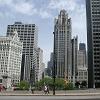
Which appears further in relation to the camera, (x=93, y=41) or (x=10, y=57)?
(x=10, y=57)

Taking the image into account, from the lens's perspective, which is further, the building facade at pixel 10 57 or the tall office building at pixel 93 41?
the building facade at pixel 10 57

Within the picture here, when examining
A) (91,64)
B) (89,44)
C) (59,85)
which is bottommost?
(59,85)

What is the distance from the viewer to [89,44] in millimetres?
158750

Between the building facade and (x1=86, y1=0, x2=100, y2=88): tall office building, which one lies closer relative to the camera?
(x1=86, y1=0, x2=100, y2=88): tall office building

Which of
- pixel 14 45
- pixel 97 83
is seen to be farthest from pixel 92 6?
pixel 14 45

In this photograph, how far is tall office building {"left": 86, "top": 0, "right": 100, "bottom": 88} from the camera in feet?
490

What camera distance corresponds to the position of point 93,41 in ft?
510

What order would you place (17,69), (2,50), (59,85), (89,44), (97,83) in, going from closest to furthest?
(59,85) < (97,83) < (89,44) < (2,50) < (17,69)

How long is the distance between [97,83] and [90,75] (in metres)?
7.33

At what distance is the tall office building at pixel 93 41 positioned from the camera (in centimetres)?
14925

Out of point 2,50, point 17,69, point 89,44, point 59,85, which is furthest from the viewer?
point 17,69

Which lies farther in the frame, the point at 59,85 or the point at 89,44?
the point at 89,44

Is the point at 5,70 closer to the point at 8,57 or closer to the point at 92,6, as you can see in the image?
the point at 8,57

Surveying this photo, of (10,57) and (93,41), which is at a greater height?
(93,41)
